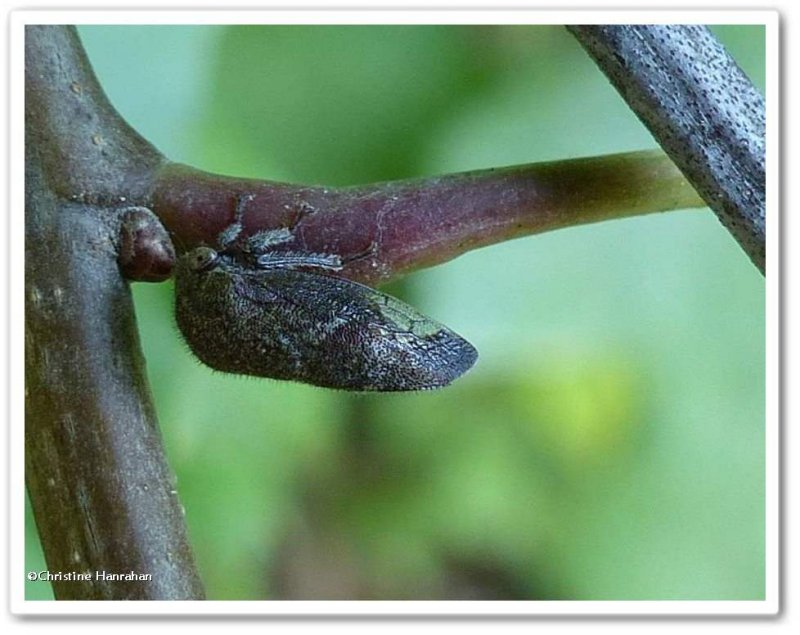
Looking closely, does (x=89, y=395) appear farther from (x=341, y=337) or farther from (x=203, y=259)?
(x=341, y=337)

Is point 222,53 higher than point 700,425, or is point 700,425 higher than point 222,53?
point 222,53

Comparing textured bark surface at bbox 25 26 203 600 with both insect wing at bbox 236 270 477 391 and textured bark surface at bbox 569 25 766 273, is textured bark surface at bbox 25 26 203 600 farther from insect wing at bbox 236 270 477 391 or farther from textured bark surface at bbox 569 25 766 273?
textured bark surface at bbox 569 25 766 273

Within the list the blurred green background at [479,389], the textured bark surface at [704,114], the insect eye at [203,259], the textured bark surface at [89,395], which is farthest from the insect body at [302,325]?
the blurred green background at [479,389]

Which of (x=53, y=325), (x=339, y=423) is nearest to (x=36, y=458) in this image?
(x=53, y=325)

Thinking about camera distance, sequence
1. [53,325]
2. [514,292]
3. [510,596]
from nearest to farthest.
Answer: [53,325] < [510,596] < [514,292]

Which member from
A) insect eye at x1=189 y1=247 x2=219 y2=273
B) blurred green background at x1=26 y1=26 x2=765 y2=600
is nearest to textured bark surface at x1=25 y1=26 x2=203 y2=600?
insect eye at x1=189 y1=247 x2=219 y2=273

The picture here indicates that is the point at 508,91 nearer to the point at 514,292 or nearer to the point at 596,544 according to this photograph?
the point at 514,292

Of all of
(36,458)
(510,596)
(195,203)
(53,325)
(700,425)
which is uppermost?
(195,203)

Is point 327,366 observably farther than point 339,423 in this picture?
No
